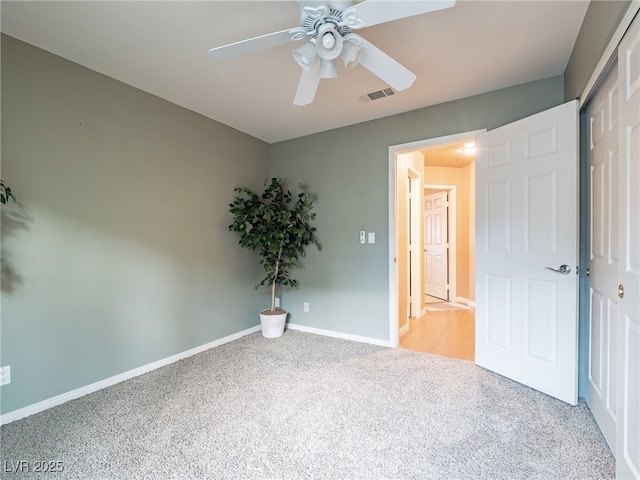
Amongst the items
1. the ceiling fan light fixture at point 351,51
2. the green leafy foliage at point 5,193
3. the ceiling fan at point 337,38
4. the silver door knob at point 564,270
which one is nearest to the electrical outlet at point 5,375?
the green leafy foliage at point 5,193

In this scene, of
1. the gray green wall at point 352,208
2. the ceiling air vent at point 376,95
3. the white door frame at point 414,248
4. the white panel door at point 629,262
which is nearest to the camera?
the white panel door at point 629,262

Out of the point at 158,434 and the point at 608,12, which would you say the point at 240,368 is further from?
the point at 608,12

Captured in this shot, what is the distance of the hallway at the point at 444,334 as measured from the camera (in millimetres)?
3031

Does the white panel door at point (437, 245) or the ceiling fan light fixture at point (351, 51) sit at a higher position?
the ceiling fan light fixture at point (351, 51)

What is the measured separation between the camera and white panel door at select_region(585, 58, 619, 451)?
1.55 m

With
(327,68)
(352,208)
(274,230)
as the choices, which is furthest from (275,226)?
(327,68)

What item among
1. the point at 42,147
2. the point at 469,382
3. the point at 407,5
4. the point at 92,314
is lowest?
the point at 469,382

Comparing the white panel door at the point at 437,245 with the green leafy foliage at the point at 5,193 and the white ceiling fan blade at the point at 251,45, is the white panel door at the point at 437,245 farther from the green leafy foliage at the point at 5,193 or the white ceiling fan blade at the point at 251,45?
the green leafy foliage at the point at 5,193

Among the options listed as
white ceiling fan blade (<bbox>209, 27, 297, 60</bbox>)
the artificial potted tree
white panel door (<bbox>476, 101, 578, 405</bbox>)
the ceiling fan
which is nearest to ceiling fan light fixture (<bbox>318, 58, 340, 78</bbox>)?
the ceiling fan

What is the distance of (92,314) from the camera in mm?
2221

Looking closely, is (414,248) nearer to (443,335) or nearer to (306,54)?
(443,335)

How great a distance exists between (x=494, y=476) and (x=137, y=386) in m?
2.37

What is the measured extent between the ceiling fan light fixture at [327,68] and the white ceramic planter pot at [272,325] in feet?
8.36

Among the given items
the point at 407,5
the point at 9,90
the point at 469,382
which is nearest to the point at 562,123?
the point at 407,5
